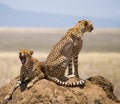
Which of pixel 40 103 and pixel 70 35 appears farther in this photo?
pixel 70 35

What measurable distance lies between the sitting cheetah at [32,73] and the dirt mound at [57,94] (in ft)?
0.30

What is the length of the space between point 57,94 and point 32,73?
25.3 inches

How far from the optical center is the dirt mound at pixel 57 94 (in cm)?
820

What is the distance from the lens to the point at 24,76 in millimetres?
8672

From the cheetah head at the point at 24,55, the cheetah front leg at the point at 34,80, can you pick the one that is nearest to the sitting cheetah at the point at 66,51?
the cheetah front leg at the point at 34,80

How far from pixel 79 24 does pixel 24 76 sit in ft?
5.52

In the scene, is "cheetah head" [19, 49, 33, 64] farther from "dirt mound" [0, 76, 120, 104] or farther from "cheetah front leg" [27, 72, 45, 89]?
"dirt mound" [0, 76, 120, 104]

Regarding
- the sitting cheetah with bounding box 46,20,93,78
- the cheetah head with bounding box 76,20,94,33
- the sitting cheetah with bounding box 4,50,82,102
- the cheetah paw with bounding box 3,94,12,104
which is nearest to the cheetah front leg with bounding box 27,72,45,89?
the sitting cheetah with bounding box 4,50,82,102

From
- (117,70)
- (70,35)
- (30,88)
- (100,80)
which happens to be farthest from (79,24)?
(117,70)

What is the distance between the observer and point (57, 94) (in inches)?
326

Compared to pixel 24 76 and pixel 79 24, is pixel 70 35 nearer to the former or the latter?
pixel 79 24

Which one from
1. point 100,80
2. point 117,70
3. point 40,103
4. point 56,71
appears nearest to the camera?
point 40,103

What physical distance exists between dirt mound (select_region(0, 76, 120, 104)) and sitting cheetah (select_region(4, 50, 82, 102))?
3.6 inches

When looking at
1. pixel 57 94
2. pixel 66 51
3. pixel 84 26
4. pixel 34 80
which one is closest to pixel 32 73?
pixel 34 80
